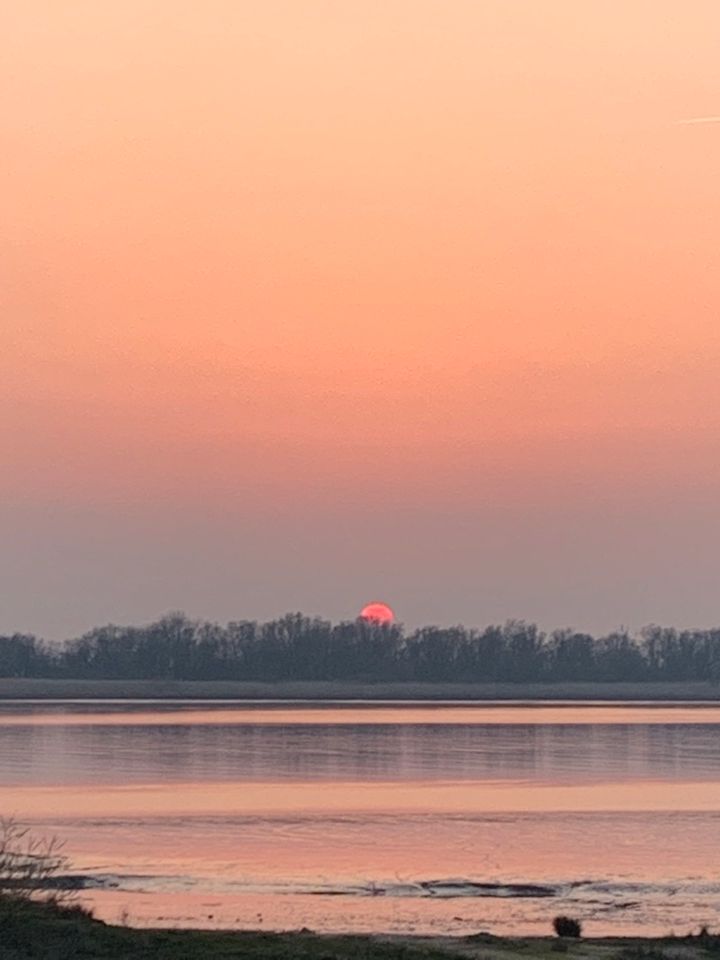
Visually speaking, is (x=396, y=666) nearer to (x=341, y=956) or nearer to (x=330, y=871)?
(x=330, y=871)

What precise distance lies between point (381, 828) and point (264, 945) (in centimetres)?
1708

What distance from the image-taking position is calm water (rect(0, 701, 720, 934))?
25.1m

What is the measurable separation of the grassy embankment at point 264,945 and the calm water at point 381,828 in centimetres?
236

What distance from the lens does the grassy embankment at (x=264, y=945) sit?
1759cm

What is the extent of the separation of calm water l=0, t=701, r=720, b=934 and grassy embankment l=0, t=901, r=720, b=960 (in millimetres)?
2364

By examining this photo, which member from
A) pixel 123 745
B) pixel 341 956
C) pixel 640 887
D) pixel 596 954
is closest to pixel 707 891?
pixel 640 887

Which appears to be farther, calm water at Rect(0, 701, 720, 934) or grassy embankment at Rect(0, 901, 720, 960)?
calm water at Rect(0, 701, 720, 934)

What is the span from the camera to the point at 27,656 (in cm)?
16862

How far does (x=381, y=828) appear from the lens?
3609 centimetres

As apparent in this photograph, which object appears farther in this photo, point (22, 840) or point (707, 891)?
point (22, 840)

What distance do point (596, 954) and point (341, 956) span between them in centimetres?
340

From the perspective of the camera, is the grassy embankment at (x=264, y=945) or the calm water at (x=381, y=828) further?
the calm water at (x=381, y=828)

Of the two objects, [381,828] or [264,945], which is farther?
[381,828]

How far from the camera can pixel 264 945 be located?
1920 cm
